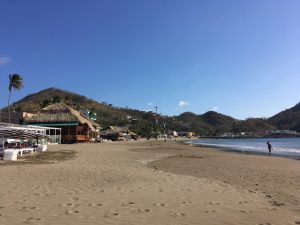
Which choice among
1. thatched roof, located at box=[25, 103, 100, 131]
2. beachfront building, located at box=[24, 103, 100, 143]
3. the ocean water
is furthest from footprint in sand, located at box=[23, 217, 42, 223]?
thatched roof, located at box=[25, 103, 100, 131]

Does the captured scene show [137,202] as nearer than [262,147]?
Yes

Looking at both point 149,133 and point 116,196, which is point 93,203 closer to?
point 116,196

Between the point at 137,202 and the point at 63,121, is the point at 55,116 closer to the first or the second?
the point at 63,121

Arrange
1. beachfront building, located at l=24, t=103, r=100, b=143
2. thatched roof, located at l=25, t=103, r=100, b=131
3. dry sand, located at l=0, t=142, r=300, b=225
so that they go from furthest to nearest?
1. thatched roof, located at l=25, t=103, r=100, b=131
2. beachfront building, located at l=24, t=103, r=100, b=143
3. dry sand, located at l=0, t=142, r=300, b=225

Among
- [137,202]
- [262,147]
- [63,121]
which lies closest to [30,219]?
[137,202]

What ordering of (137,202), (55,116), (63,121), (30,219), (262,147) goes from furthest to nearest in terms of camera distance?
(262,147) < (55,116) < (63,121) < (137,202) < (30,219)

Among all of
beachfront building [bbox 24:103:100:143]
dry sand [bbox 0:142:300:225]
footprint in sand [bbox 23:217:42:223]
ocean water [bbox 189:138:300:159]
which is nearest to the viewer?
footprint in sand [bbox 23:217:42:223]

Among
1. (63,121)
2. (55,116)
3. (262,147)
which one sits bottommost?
(262,147)

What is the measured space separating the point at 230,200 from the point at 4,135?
18722mm

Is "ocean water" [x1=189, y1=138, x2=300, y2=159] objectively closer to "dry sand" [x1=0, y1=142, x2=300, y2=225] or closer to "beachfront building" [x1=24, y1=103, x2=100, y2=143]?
"beachfront building" [x1=24, y1=103, x2=100, y2=143]

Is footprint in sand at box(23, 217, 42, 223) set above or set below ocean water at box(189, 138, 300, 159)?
below

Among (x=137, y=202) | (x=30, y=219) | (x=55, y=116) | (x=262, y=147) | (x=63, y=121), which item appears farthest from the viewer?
(x=262, y=147)

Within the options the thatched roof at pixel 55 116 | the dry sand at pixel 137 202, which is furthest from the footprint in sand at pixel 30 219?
the thatched roof at pixel 55 116

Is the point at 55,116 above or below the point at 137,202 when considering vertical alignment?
above
